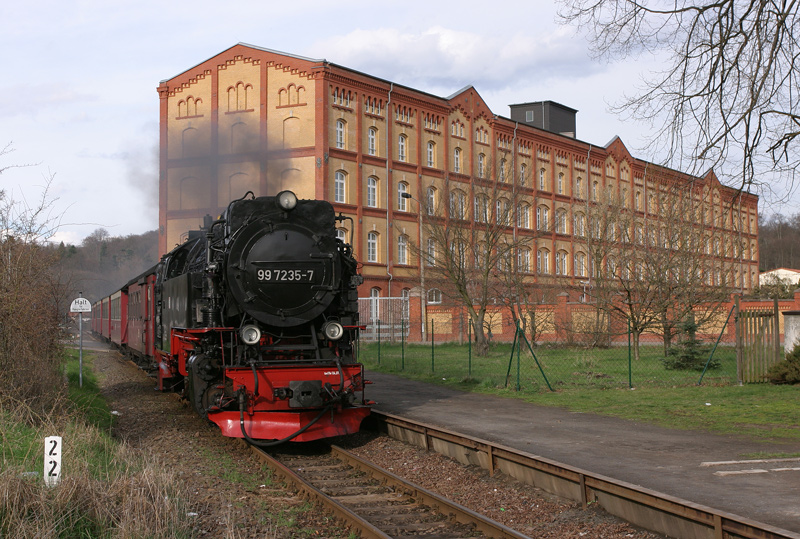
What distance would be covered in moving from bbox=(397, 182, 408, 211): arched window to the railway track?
108 feet

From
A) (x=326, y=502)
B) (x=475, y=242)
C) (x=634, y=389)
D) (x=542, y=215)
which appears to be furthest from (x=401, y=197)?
(x=326, y=502)

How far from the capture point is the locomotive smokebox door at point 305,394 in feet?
33.1

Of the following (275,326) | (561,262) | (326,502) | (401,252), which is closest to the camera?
(326,502)

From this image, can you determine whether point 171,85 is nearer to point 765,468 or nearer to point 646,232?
point 646,232

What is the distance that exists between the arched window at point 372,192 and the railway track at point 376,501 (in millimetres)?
31678

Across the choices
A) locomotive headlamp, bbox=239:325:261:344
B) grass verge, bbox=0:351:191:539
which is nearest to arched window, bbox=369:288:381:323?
locomotive headlamp, bbox=239:325:261:344

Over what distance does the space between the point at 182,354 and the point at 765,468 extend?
9.05 m

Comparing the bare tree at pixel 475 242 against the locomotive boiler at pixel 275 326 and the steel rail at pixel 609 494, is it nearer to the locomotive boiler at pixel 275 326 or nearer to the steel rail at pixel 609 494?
the locomotive boiler at pixel 275 326

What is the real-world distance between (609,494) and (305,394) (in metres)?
4.71

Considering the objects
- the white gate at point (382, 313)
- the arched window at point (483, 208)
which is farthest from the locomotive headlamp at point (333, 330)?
the white gate at point (382, 313)

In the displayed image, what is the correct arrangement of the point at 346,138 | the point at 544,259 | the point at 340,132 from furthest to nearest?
the point at 544,259
the point at 346,138
the point at 340,132

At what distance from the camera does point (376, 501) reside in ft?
25.5

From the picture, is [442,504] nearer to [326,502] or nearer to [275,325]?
[326,502]

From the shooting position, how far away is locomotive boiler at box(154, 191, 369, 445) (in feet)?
33.7
